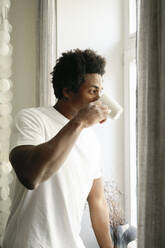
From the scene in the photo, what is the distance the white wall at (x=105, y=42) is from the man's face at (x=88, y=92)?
0.94 meters

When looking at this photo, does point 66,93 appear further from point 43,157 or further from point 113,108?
point 43,157

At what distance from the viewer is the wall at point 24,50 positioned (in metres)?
2.37

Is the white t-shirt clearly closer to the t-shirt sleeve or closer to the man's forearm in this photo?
the t-shirt sleeve

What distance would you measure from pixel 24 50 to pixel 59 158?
5.81ft

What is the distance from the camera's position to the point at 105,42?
6.87 ft

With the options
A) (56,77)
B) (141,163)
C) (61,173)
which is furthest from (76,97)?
(141,163)

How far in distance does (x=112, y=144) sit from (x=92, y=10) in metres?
1.03

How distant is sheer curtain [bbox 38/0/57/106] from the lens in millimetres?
1899

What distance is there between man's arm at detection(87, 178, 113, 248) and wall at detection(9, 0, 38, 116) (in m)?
1.28

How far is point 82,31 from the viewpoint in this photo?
2084 millimetres

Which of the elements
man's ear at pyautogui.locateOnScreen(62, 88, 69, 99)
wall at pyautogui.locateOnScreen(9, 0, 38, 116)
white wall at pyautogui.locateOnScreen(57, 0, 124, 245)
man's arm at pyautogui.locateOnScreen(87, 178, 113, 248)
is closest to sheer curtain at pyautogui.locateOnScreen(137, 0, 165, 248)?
man's ear at pyautogui.locateOnScreen(62, 88, 69, 99)

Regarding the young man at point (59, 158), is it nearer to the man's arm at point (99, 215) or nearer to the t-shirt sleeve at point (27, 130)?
the t-shirt sleeve at point (27, 130)

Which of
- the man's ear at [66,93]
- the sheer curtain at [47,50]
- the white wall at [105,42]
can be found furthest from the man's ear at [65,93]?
the white wall at [105,42]

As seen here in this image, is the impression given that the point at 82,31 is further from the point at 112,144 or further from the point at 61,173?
the point at 61,173
